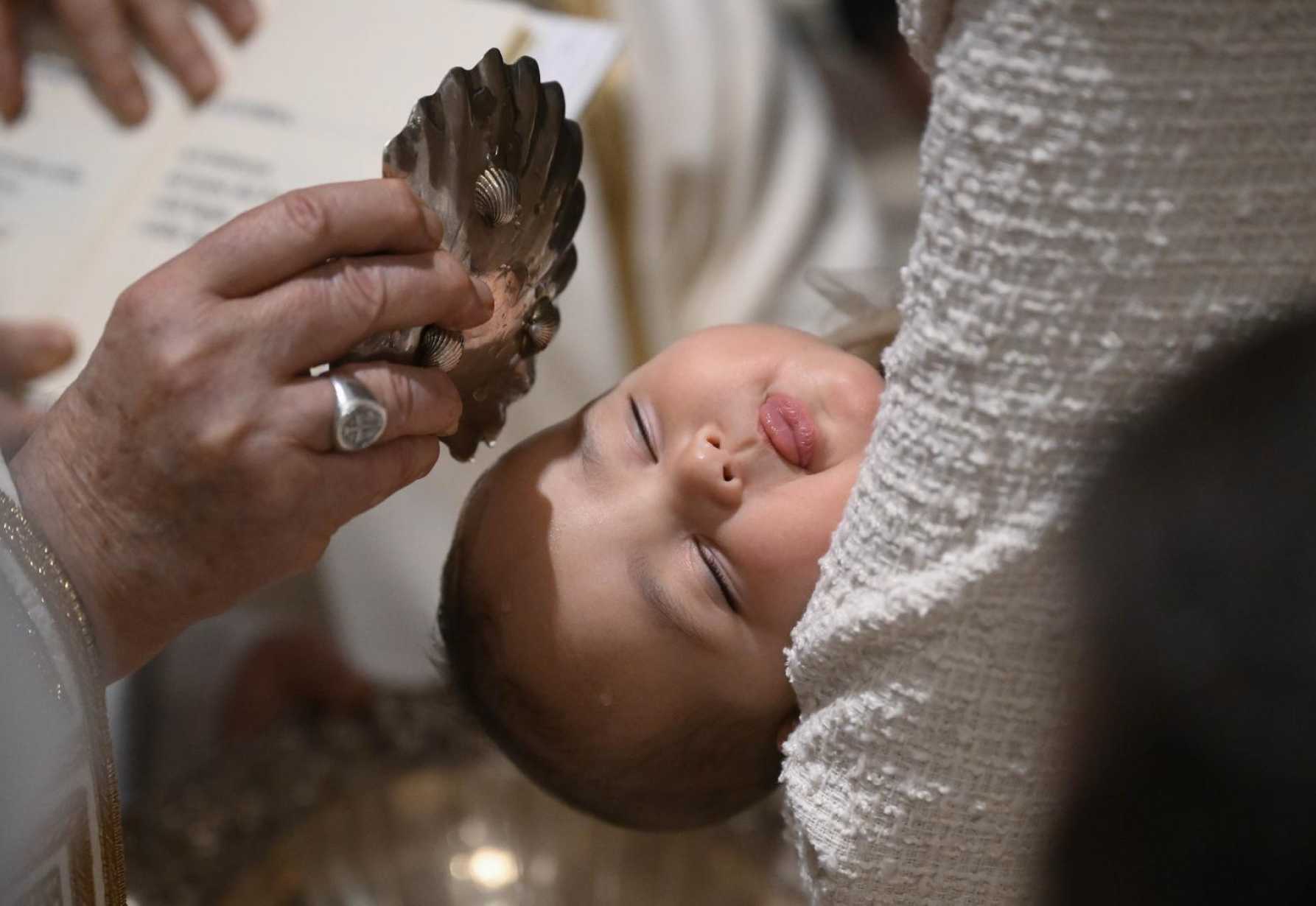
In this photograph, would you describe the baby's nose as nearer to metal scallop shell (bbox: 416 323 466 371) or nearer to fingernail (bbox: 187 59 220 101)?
metal scallop shell (bbox: 416 323 466 371)

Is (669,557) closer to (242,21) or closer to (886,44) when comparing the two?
(242,21)

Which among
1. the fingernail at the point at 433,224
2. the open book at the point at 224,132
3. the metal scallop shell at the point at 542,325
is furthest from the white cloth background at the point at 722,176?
the fingernail at the point at 433,224

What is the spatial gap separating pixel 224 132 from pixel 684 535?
45cm

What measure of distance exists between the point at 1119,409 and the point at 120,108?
0.73m

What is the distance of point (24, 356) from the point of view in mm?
684

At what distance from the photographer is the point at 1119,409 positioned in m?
0.45

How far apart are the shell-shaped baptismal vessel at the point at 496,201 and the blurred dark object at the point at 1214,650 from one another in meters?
0.29

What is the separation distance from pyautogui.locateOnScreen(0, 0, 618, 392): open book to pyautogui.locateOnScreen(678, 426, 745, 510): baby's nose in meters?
0.23

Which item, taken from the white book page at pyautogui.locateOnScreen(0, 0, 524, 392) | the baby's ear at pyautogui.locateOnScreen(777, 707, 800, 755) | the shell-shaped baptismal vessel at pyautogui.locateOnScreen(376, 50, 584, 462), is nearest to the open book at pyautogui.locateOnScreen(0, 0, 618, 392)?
the white book page at pyautogui.locateOnScreen(0, 0, 524, 392)

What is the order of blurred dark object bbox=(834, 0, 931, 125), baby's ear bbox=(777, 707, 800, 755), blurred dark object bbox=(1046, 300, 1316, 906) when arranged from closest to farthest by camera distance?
1. blurred dark object bbox=(1046, 300, 1316, 906)
2. baby's ear bbox=(777, 707, 800, 755)
3. blurred dark object bbox=(834, 0, 931, 125)

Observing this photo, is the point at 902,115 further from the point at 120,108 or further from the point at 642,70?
the point at 120,108

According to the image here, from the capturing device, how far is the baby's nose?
0.62 meters

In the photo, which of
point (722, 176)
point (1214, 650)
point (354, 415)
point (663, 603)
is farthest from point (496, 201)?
point (722, 176)

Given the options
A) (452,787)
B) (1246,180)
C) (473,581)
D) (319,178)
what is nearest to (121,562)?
(473,581)
